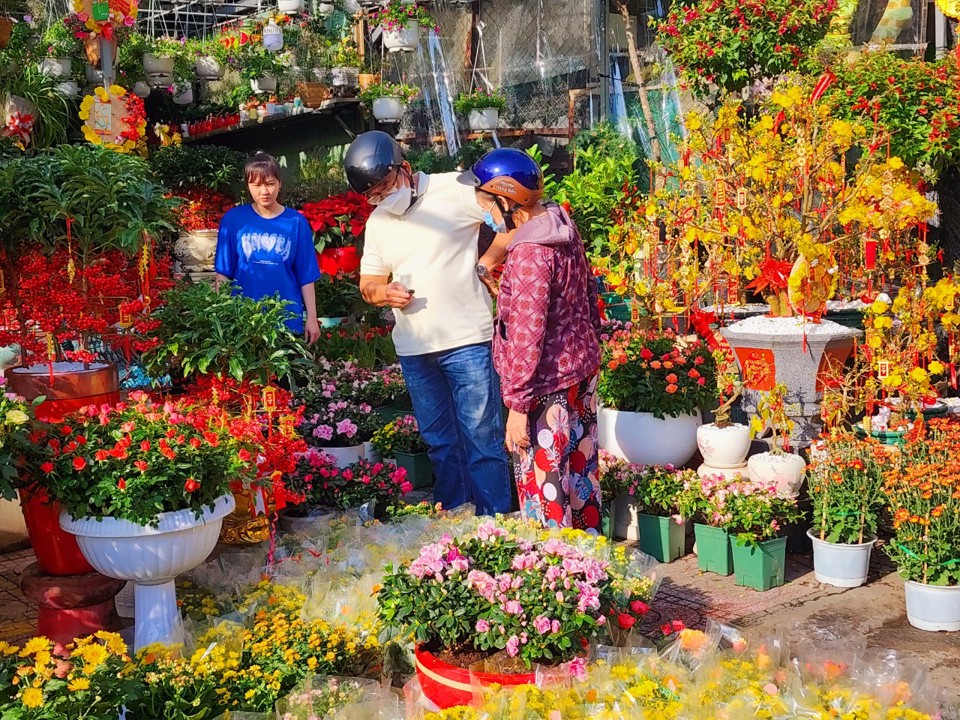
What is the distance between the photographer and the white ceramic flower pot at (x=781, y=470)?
4.82 meters

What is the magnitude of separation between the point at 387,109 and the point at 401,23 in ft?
3.08

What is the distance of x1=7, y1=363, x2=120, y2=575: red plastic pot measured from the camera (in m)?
3.64

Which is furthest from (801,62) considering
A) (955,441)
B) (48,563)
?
(48,563)

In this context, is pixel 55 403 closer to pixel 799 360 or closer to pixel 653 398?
pixel 653 398

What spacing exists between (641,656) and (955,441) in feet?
6.67

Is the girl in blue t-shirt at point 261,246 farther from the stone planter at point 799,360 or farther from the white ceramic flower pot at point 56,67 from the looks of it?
the white ceramic flower pot at point 56,67

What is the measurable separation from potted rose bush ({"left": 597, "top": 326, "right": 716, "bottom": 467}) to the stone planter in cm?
24

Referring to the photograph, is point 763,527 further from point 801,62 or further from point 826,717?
point 801,62

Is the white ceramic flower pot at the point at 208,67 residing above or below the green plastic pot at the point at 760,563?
above

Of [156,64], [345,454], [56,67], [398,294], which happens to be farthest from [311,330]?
[156,64]

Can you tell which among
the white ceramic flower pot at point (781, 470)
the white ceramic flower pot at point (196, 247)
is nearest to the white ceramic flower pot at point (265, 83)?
the white ceramic flower pot at point (196, 247)

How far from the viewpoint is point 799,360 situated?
5391mm

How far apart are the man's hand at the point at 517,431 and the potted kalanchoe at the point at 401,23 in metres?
7.69

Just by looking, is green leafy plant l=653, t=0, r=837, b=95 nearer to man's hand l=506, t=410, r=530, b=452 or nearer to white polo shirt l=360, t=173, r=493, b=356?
white polo shirt l=360, t=173, r=493, b=356
